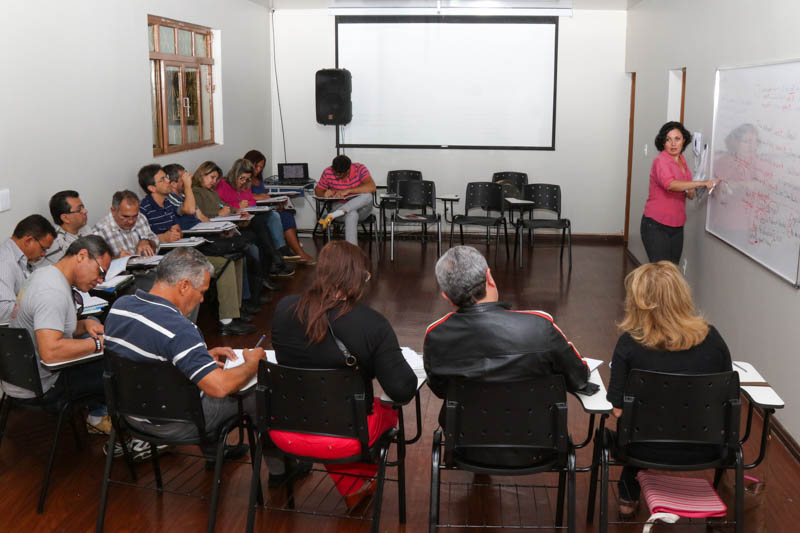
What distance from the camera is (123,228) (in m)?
5.52

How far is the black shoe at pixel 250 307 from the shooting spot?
667cm

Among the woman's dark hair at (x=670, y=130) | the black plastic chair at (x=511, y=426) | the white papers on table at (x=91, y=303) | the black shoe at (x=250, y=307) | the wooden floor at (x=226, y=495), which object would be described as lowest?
the wooden floor at (x=226, y=495)

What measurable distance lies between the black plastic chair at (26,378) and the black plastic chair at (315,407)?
102 centimetres

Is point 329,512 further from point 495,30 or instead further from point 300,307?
point 495,30

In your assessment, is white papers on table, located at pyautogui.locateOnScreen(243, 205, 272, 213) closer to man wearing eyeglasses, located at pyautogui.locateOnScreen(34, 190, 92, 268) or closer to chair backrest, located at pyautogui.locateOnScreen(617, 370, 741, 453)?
man wearing eyeglasses, located at pyautogui.locateOnScreen(34, 190, 92, 268)

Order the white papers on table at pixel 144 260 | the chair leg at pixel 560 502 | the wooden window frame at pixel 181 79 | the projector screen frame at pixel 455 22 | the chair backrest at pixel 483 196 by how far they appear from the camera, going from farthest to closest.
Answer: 1. the projector screen frame at pixel 455 22
2. the chair backrest at pixel 483 196
3. the wooden window frame at pixel 181 79
4. the white papers on table at pixel 144 260
5. the chair leg at pixel 560 502

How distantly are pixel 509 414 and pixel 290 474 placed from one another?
4.28ft

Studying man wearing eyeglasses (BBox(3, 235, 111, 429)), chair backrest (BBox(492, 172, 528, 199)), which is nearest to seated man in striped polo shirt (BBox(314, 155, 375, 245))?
chair backrest (BBox(492, 172, 528, 199))

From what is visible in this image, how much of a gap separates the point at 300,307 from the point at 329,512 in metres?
1.01

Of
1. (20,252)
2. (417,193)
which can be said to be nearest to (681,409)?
(20,252)

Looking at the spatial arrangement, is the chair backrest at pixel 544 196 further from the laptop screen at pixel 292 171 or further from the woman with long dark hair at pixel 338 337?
the woman with long dark hair at pixel 338 337

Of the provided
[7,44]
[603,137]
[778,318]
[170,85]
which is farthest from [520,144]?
[7,44]

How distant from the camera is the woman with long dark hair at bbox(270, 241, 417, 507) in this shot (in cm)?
304

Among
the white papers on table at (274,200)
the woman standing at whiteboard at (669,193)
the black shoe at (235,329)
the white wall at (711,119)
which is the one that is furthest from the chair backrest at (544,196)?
the black shoe at (235,329)
